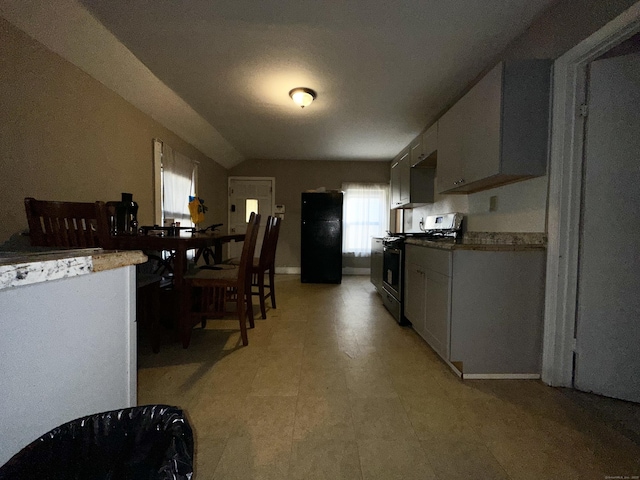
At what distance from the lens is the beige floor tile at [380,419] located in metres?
1.19

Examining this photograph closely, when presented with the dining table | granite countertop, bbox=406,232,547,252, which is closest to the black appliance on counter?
granite countertop, bbox=406,232,547,252

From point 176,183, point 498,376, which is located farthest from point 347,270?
point 498,376

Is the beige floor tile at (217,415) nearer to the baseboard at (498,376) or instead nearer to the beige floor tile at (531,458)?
the beige floor tile at (531,458)

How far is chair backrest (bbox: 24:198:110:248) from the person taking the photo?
1403 mm

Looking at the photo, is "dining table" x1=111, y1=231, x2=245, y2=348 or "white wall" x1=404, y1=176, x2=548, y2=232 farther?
"dining table" x1=111, y1=231, x2=245, y2=348

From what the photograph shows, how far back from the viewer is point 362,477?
0.99 meters

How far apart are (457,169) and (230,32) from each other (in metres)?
1.91

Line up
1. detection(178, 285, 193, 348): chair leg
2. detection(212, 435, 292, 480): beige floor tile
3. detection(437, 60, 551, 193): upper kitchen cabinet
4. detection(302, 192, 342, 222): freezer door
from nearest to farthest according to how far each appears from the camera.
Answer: detection(212, 435, 292, 480): beige floor tile
detection(437, 60, 551, 193): upper kitchen cabinet
detection(178, 285, 193, 348): chair leg
detection(302, 192, 342, 222): freezer door

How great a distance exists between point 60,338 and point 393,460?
116 cm

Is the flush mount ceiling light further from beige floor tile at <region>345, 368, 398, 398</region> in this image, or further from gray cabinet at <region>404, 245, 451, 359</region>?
beige floor tile at <region>345, 368, 398, 398</region>

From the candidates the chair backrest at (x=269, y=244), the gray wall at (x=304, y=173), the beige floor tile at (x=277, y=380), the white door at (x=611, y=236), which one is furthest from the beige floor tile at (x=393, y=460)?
the gray wall at (x=304, y=173)

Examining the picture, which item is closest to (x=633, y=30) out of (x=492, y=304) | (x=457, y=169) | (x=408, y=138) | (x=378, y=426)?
(x=457, y=169)

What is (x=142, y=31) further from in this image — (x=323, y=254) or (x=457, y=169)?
(x=323, y=254)

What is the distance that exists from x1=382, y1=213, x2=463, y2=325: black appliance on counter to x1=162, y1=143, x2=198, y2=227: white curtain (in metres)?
2.58
